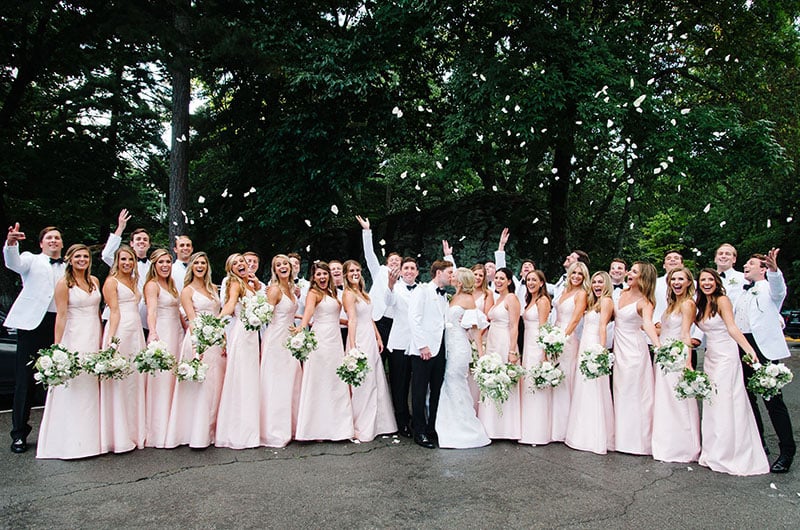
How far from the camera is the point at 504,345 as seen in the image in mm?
7703

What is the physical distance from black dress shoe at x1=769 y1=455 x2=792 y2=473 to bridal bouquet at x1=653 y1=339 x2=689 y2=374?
1.31m

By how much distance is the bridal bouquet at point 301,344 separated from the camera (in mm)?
6934

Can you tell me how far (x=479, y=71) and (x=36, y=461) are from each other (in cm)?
1146

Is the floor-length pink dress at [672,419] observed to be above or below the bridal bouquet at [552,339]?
below

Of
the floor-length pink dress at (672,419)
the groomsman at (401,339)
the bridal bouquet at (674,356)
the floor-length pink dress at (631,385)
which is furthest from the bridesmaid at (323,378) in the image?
the bridal bouquet at (674,356)

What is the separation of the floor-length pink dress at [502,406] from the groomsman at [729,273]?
2.63 meters

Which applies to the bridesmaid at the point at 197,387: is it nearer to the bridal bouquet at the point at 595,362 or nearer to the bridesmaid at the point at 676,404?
the bridal bouquet at the point at 595,362

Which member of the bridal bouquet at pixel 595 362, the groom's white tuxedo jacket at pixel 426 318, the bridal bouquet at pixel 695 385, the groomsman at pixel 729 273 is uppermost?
the groomsman at pixel 729 273

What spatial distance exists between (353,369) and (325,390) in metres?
0.70

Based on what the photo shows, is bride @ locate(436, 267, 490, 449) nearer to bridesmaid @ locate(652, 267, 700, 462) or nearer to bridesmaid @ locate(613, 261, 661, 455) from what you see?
bridesmaid @ locate(613, 261, 661, 455)

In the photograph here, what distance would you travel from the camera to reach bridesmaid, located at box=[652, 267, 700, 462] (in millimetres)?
6695

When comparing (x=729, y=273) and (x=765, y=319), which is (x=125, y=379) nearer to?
(x=765, y=319)

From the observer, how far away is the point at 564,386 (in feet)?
24.7

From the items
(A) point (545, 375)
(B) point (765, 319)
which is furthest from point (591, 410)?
(B) point (765, 319)
